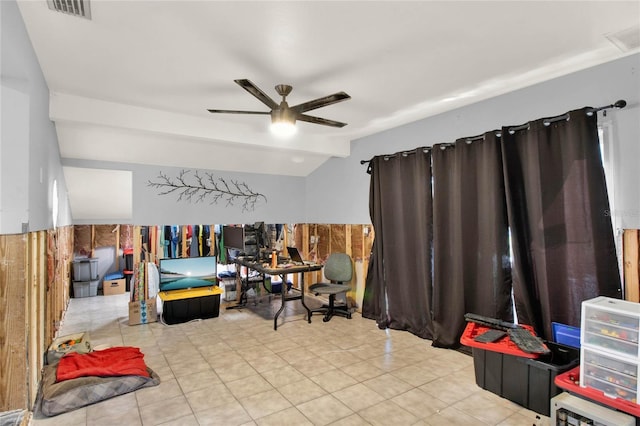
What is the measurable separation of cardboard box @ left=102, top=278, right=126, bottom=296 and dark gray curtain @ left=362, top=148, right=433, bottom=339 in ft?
15.3

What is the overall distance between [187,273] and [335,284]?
2175 mm

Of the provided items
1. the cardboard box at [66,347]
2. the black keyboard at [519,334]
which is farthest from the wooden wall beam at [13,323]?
the black keyboard at [519,334]

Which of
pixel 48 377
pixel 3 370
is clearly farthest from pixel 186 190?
pixel 3 370

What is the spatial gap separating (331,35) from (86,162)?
4195mm

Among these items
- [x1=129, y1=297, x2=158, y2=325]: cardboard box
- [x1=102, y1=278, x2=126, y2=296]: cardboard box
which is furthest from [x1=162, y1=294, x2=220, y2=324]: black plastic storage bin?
[x1=102, y1=278, x2=126, y2=296]: cardboard box

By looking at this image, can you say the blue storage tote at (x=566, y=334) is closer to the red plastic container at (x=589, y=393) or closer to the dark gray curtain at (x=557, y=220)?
the dark gray curtain at (x=557, y=220)

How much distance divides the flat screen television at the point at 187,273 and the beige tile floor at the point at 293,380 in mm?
594

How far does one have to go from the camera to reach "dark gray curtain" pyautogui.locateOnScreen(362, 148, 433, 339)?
398cm

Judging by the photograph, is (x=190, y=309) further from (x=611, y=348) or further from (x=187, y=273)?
(x=611, y=348)

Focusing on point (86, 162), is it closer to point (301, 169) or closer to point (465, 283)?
point (301, 169)

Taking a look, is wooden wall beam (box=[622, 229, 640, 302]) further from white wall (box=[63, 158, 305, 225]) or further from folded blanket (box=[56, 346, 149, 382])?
white wall (box=[63, 158, 305, 225])

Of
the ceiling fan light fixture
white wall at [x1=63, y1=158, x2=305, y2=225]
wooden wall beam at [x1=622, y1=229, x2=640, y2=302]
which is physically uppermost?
the ceiling fan light fixture

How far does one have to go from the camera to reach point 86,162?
188 inches

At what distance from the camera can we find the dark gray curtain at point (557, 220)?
2.59 metres
